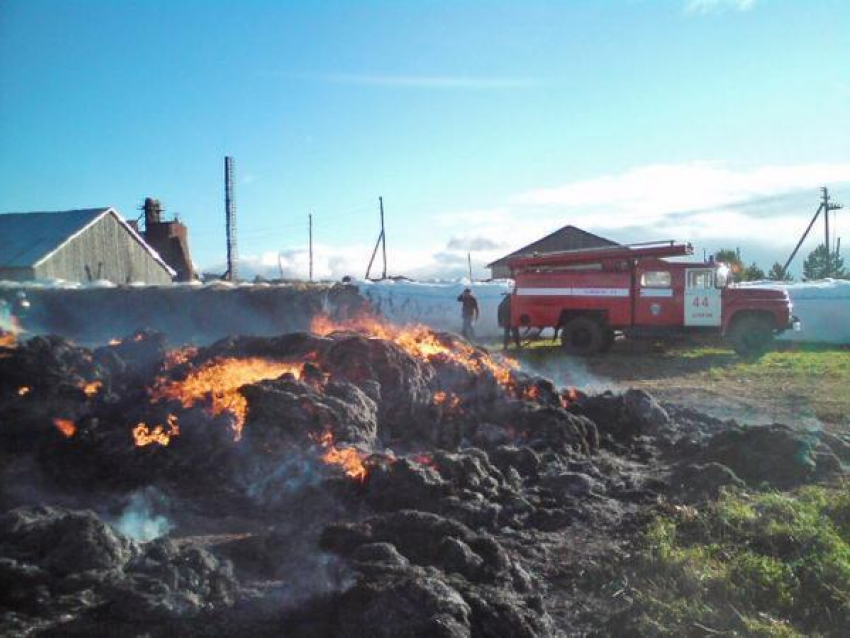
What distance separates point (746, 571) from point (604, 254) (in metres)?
14.2

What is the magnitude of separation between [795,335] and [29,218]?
2858cm

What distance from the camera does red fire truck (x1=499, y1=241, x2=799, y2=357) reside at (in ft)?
56.1

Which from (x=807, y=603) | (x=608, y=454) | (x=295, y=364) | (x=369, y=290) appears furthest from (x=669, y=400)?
(x=369, y=290)

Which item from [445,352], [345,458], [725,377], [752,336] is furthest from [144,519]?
[752,336]

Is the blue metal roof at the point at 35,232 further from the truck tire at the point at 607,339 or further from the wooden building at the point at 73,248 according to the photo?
the truck tire at the point at 607,339

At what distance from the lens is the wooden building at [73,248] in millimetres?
23141

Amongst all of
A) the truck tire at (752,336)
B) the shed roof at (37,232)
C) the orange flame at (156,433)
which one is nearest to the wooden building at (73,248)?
the shed roof at (37,232)

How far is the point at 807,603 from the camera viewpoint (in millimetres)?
4230

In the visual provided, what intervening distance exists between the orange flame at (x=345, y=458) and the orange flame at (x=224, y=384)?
889mm

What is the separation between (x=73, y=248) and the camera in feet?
83.7

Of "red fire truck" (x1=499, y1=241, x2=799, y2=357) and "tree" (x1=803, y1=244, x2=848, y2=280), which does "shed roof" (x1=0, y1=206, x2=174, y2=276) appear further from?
"tree" (x1=803, y1=244, x2=848, y2=280)

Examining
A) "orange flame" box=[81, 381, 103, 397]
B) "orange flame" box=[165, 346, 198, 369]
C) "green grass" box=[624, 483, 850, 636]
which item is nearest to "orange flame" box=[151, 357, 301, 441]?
"orange flame" box=[165, 346, 198, 369]

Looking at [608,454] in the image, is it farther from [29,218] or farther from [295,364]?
[29,218]

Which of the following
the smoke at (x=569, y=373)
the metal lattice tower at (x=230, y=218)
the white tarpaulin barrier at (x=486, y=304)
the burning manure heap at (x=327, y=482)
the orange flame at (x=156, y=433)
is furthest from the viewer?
the metal lattice tower at (x=230, y=218)
